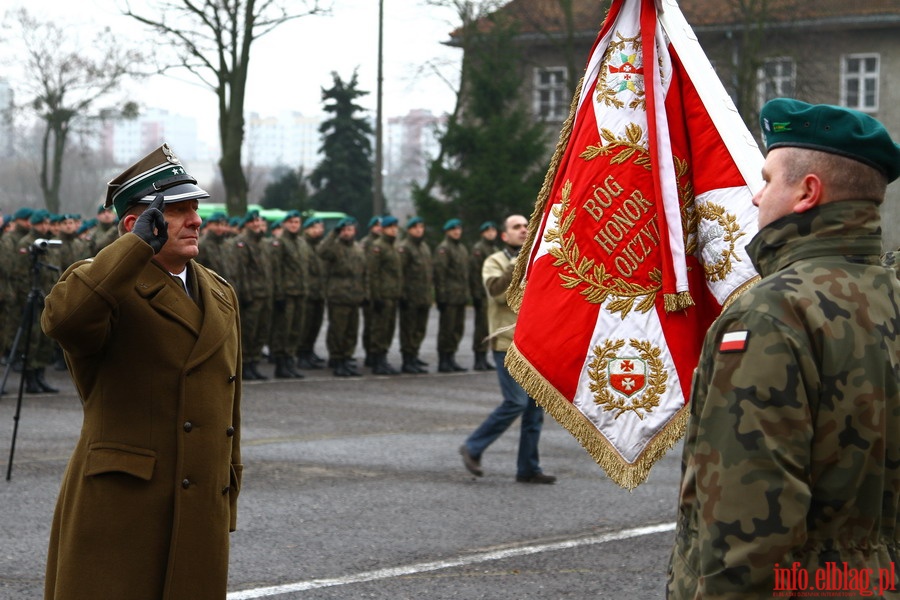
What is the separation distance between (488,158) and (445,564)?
24.0 metres

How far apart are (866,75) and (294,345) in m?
29.6

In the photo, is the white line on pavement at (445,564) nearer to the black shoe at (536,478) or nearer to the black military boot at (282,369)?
the black shoe at (536,478)

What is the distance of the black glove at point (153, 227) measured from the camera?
149 inches

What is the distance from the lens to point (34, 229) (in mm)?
16359

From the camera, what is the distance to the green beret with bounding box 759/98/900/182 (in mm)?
2828

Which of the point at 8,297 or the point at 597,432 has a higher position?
the point at 8,297

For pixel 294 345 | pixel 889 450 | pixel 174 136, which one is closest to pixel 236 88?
pixel 294 345

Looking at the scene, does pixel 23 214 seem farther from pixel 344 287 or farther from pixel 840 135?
pixel 840 135

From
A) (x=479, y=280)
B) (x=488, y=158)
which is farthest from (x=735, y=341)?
(x=488, y=158)

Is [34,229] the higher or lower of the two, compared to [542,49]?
lower

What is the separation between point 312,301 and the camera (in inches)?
725

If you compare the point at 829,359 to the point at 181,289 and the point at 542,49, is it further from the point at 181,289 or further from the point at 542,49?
the point at 542,49

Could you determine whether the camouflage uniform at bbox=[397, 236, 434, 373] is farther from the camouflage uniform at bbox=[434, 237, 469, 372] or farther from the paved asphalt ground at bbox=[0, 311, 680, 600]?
the paved asphalt ground at bbox=[0, 311, 680, 600]

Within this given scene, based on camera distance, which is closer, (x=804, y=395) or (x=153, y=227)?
(x=804, y=395)
